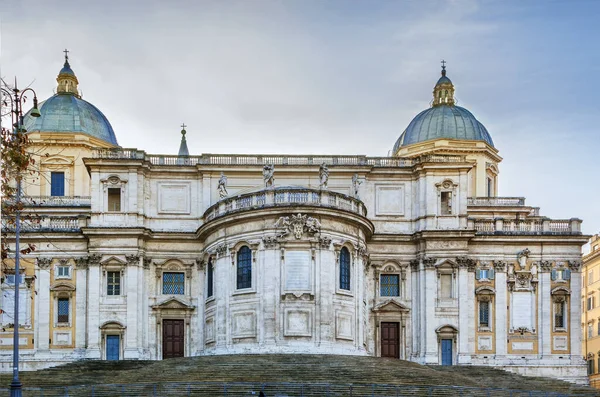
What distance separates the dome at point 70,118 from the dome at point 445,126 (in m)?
24.2

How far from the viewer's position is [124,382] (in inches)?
1708

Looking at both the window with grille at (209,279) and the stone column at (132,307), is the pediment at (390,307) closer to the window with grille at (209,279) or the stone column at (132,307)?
the window with grille at (209,279)

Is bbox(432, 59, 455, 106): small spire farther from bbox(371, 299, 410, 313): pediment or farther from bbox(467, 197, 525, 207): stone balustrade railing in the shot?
bbox(371, 299, 410, 313): pediment

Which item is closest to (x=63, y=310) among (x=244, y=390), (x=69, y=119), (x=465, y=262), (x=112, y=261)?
(x=112, y=261)

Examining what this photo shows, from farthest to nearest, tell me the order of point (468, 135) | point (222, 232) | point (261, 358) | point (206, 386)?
point (468, 135), point (222, 232), point (261, 358), point (206, 386)

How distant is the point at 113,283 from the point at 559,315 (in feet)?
96.5

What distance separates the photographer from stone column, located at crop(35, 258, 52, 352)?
5841cm

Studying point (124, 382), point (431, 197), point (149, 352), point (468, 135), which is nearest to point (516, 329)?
point (431, 197)

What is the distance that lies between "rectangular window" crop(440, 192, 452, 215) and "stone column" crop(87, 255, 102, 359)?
2279cm

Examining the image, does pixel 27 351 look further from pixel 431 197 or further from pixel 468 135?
pixel 468 135

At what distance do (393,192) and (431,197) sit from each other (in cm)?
263

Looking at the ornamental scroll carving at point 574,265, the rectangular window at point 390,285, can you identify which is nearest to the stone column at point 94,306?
the rectangular window at point 390,285

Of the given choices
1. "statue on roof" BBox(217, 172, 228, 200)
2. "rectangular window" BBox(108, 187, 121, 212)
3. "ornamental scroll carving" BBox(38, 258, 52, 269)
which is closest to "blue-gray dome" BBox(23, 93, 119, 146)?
"rectangular window" BBox(108, 187, 121, 212)

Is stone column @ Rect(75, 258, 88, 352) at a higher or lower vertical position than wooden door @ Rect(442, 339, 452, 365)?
higher
